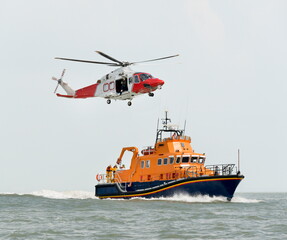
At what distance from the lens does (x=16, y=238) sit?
14617mm

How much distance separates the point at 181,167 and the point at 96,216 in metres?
9.16

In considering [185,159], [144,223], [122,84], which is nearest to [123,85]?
[122,84]

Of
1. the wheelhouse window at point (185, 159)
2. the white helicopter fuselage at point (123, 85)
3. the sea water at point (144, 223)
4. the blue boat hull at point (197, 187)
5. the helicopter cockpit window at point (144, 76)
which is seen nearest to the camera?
the sea water at point (144, 223)

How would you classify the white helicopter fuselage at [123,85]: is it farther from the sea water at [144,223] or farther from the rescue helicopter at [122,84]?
the sea water at [144,223]

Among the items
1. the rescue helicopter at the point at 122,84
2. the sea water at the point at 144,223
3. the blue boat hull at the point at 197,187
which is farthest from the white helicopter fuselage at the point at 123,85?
the sea water at the point at 144,223

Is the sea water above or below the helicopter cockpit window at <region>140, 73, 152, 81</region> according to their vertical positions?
→ below

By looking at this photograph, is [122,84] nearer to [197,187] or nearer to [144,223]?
[197,187]

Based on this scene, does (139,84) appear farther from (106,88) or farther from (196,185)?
(196,185)

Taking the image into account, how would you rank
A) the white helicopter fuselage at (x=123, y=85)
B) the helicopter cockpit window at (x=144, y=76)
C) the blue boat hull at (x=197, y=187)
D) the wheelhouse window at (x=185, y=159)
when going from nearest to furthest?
1. the blue boat hull at (x=197, y=187)
2. the wheelhouse window at (x=185, y=159)
3. the white helicopter fuselage at (x=123, y=85)
4. the helicopter cockpit window at (x=144, y=76)

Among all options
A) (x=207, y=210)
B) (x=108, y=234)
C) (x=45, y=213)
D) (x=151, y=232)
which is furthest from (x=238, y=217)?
(x=45, y=213)

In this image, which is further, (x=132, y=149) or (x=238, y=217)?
(x=132, y=149)

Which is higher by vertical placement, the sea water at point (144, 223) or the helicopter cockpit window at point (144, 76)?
the helicopter cockpit window at point (144, 76)

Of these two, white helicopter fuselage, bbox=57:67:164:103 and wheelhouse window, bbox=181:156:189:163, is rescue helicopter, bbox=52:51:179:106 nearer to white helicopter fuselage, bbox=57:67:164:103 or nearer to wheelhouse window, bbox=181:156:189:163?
white helicopter fuselage, bbox=57:67:164:103

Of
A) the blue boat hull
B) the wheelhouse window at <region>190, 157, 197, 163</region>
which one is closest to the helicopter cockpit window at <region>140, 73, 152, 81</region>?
the wheelhouse window at <region>190, 157, 197, 163</region>
